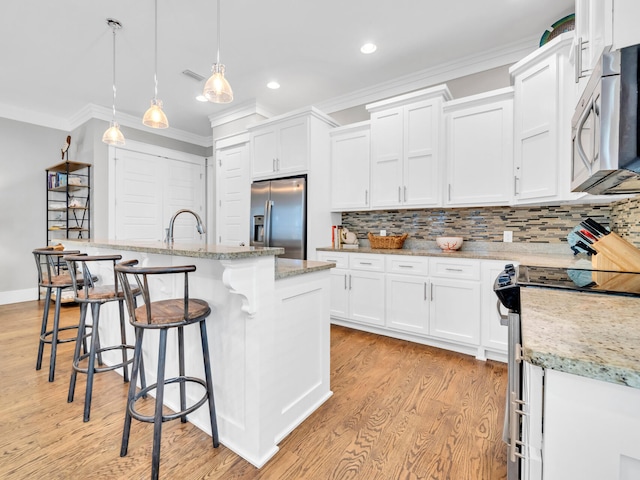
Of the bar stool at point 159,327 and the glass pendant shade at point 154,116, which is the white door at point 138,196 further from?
the bar stool at point 159,327

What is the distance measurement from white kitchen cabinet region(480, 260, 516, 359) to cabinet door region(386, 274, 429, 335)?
18.9 inches

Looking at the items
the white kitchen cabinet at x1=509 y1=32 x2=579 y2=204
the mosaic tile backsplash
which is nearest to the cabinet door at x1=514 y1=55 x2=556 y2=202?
the white kitchen cabinet at x1=509 y1=32 x2=579 y2=204

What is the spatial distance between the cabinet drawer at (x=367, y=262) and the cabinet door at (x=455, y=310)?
548 mm

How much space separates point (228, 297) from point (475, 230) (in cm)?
269

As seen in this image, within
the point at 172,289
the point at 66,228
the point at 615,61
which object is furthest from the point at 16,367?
the point at 615,61

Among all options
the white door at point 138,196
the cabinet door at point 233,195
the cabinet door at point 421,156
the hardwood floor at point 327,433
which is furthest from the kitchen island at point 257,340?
the white door at point 138,196

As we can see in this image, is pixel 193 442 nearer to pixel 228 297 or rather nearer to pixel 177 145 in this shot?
pixel 228 297

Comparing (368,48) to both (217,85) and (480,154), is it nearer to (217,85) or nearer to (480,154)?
(480,154)

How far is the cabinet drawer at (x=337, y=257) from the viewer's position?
3400 millimetres

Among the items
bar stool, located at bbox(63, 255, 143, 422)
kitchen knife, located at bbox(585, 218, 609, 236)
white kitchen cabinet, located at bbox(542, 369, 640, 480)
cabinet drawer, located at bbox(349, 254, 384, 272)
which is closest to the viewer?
white kitchen cabinet, located at bbox(542, 369, 640, 480)

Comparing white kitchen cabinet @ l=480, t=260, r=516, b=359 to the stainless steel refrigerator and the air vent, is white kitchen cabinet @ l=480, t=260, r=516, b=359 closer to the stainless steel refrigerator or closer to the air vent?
the stainless steel refrigerator

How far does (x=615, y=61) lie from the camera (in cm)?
75

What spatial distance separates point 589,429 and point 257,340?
1.22m

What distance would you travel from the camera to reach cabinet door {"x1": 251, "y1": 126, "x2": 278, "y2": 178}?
3.87 meters
